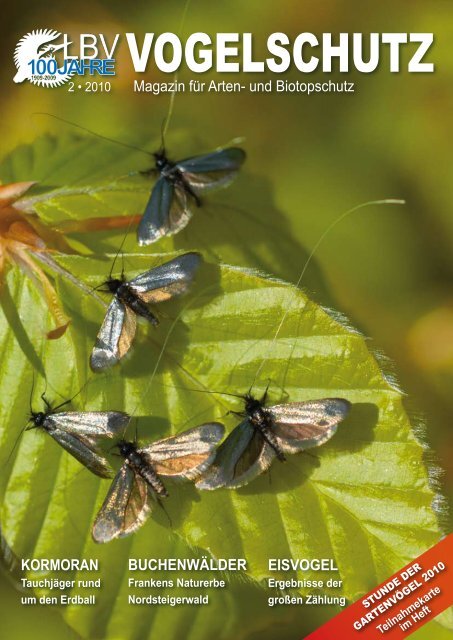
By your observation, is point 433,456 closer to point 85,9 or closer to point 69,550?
point 69,550

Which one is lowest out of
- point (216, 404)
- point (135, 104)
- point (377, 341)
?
point (216, 404)

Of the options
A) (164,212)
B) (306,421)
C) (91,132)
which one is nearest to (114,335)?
(164,212)

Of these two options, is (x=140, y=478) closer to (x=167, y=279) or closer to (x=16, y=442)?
(x=16, y=442)

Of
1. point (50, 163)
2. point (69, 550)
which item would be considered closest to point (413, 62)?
point (50, 163)

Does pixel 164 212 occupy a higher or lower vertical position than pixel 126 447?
higher

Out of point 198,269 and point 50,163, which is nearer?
point 198,269

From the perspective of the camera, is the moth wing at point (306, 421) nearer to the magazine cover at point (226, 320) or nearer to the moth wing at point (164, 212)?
the magazine cover at point (226, 320)

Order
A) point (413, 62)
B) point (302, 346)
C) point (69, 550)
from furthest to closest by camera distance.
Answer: point (413, 62)
point (69, 550)
point (302, 346)
